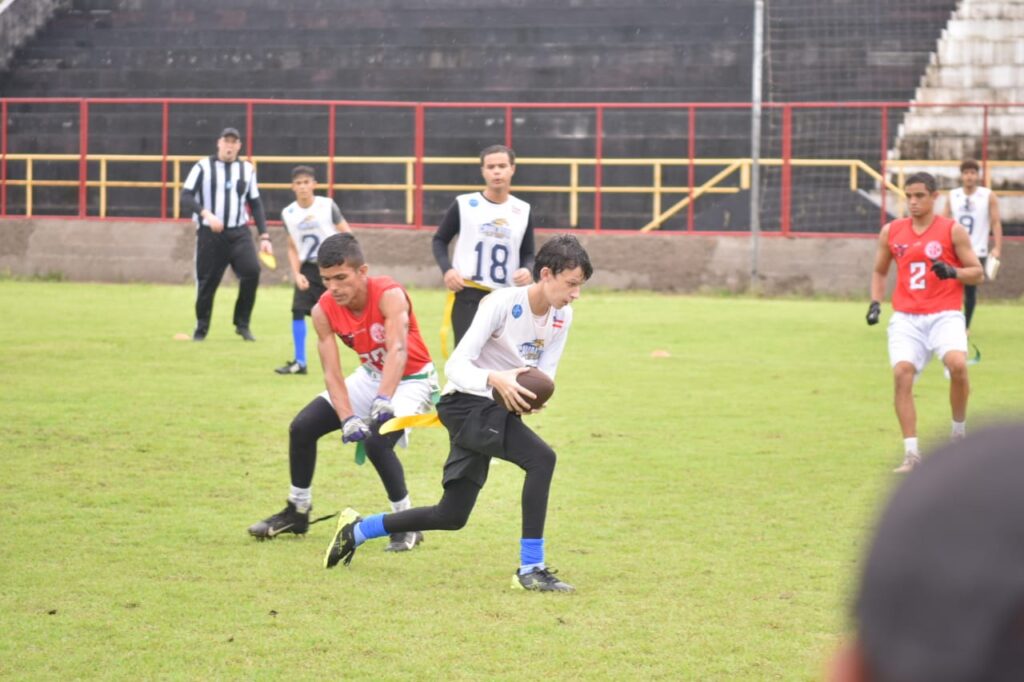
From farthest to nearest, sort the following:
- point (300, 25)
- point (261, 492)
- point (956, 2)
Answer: point (300, 25) → point (956, 2) → point (261, 492)

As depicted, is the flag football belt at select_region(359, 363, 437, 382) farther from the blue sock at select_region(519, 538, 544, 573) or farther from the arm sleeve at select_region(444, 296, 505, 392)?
the blue sock at select_region(519, 538, 544, 573)

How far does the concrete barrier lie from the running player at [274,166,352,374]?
400 inches

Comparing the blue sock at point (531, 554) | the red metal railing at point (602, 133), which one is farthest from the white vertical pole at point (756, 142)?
the blue sock at point (531, 554)

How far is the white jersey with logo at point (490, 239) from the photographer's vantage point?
34.1ft

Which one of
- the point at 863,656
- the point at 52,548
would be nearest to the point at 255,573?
the point at 52,548

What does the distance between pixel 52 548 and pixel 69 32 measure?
28.0 m

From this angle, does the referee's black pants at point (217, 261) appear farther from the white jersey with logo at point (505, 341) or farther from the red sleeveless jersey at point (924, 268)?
the white jersey with logo at point (505, 341)

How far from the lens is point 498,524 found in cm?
786

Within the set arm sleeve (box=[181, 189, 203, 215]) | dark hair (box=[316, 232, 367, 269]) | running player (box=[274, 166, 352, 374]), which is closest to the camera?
dark hair (box=[316, 232, 367, 269])

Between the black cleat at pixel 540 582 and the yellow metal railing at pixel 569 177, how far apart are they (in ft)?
64.4

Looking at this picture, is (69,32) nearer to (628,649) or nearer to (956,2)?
(956,2)

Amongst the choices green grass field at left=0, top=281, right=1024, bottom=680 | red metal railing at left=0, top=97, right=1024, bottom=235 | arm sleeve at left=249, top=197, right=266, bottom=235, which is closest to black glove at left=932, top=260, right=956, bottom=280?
green grass field at left=0, top=281, right=1024, bottom=680

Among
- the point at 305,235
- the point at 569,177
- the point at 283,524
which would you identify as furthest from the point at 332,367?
the point at 569,177

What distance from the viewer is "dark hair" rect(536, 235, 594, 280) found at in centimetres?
626
